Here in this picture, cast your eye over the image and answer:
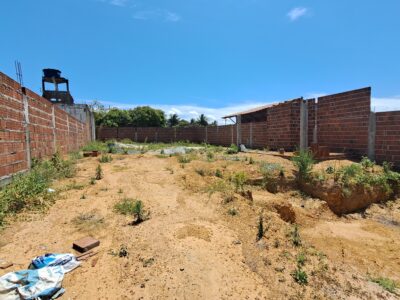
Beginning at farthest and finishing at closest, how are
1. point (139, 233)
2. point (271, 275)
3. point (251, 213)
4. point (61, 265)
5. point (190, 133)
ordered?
point (190, 133), point (251, 213), point (139, 233), point (271, 275), point (61, 265)

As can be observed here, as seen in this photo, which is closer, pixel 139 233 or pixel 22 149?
pixel 139 233

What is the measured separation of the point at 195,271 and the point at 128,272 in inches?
25.4

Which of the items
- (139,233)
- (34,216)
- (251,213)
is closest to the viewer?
(139,233)

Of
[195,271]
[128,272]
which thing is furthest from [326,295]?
[128,272]

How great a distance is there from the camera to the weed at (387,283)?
281 centimetres

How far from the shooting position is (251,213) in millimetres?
4121

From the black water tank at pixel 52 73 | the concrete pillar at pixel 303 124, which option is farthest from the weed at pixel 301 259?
the black water tank at pixel 52 73

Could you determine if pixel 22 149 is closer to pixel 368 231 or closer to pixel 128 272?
pixel 128 272

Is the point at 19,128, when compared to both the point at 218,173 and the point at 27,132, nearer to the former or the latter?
the point at 27,132

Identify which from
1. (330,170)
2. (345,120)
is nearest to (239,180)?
(330,170)

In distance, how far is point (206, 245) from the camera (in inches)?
120

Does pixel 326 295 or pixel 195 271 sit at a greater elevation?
pixel 195 271

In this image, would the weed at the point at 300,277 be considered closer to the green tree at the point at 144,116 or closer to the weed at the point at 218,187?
the weed at the point at 218,187

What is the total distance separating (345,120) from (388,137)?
1274 millimetres
